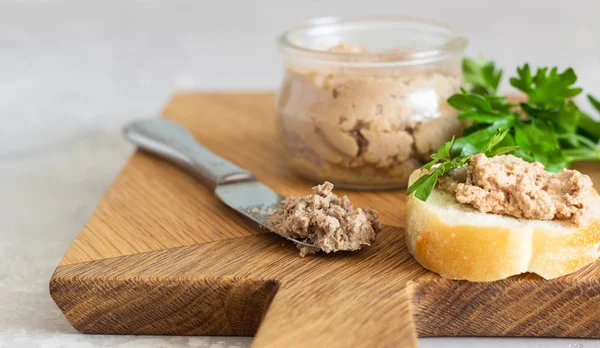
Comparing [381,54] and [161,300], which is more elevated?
[381,54]

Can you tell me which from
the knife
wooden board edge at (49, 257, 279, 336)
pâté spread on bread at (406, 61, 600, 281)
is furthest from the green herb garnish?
wooden board edge at (49, 257, 279, 336)

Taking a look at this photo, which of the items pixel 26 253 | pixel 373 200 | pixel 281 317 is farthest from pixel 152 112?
pixel 281 317

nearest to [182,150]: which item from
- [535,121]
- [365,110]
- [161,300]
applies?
[365,110]

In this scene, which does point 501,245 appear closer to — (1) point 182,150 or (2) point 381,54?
(2) point 381,54

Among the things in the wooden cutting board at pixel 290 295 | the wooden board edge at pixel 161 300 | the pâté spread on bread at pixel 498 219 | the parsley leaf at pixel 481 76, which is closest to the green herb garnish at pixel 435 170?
the pâté spread on bread at pixel 498 219

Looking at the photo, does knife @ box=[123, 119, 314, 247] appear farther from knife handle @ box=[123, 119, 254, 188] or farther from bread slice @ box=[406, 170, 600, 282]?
bread slice @ box=[406, 170, 600, 282]

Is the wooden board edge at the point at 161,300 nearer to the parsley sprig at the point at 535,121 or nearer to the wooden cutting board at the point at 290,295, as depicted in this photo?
the wooden cutting board at the point at 290,295

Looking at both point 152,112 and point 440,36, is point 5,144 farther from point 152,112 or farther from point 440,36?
point 440,36
